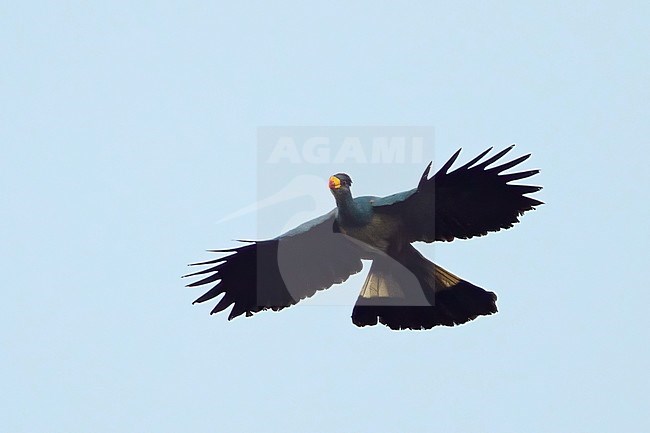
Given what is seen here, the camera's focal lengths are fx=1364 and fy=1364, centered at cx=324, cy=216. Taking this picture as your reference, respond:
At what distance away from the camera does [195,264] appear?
13.4m

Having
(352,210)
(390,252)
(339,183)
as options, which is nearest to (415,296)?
(390,252)

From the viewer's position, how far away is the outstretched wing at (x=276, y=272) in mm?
13766

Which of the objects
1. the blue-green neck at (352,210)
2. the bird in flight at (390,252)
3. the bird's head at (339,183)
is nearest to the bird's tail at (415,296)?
the bird in flight at (390,252)

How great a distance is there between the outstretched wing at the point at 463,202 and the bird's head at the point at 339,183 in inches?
13.2

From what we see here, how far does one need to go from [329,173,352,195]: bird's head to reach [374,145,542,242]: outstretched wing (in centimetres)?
34

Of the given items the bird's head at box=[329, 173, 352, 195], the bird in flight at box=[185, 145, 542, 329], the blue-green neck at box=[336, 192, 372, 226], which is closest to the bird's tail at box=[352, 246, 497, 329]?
the bird in flight at box=[185, 145, 542, 329]

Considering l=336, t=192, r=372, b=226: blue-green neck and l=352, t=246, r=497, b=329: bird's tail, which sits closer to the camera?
l=336, t=192, r=372, b=226: blue-green neck

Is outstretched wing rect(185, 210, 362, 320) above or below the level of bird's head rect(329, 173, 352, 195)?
below

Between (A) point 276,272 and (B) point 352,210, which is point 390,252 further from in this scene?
(A) point 276,272

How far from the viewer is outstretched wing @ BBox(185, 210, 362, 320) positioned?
13766 millimetres

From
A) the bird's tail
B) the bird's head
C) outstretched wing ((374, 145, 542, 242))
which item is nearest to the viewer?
outstretched wing ((374, 145, 542, 242))

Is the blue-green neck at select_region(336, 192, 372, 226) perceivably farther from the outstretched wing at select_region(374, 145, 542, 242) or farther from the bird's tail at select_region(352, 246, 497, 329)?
the bird's tail at select_region(352, 246, 497, 329)

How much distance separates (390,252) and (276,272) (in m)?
1.25

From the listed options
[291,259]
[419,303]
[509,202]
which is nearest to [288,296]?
[291,259]
